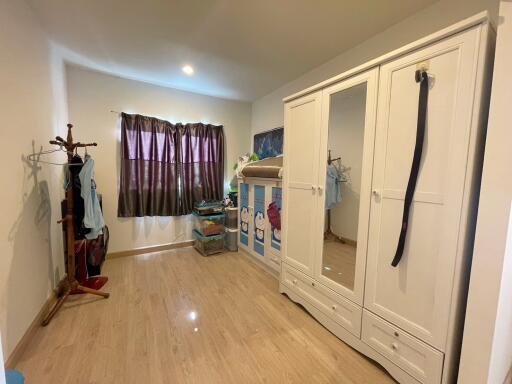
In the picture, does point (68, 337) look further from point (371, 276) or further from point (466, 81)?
point (466, 81)

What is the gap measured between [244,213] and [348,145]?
6.39 ft

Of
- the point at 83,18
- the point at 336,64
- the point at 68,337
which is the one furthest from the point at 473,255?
the point at 83,18

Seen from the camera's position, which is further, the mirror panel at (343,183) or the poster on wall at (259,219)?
the poster on wall at (259,219)

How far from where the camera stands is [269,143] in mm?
3545

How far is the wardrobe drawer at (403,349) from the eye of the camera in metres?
1.20

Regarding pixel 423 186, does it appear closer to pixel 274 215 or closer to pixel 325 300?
pixel 325 300

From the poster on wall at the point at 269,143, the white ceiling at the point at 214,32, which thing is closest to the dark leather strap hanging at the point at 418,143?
the white ceiling at the point at 214,32

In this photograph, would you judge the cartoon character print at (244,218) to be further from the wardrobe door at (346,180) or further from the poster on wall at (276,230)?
the wardrobe door at (346,180)

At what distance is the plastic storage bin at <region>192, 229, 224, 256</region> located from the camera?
3375mm

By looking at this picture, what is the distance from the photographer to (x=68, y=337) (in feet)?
5.58

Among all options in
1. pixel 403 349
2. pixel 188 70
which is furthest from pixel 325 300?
pixel 188 70

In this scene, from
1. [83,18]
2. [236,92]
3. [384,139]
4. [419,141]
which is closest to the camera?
[419,141]

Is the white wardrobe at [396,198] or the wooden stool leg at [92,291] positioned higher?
the white wardrobe at [396,198]

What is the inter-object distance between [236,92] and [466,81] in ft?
9.71
